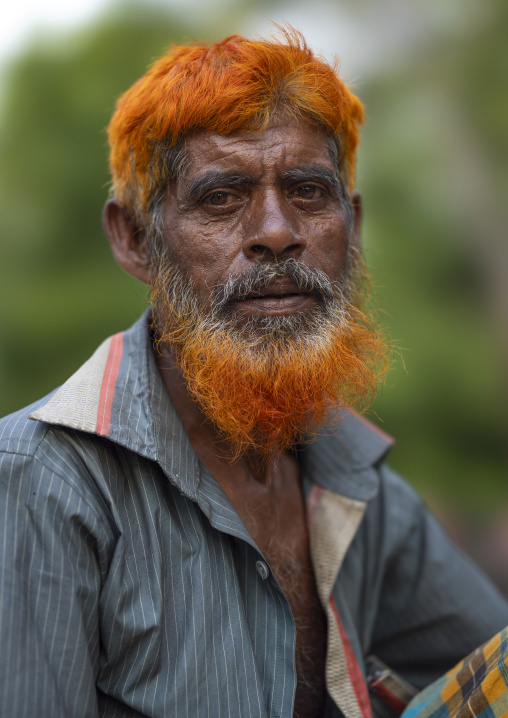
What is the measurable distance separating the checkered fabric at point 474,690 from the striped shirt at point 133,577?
0.66ft

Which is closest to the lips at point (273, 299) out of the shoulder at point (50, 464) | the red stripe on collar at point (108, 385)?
the red stripe on collar at point (108, 385)

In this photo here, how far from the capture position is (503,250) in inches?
215

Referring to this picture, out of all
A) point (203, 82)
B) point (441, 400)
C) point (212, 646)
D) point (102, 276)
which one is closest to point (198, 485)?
point (212, 646)

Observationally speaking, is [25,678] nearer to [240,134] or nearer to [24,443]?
[24,443]

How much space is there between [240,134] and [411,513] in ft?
4.96

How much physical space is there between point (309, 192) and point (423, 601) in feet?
4.97

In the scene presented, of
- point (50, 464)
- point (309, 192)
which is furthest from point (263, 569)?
point (309, 192)

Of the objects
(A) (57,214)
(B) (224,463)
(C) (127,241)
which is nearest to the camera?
(B) (224,463)

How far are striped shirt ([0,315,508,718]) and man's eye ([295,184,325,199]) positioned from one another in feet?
2.10

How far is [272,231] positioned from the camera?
178cm

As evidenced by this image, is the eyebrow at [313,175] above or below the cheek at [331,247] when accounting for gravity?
above

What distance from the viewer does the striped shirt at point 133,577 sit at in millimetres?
1400

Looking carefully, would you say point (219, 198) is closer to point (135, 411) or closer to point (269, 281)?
point (269, 281)

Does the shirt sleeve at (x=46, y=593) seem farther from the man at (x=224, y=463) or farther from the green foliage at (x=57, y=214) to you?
the green foliage at (x=57, y=214)
